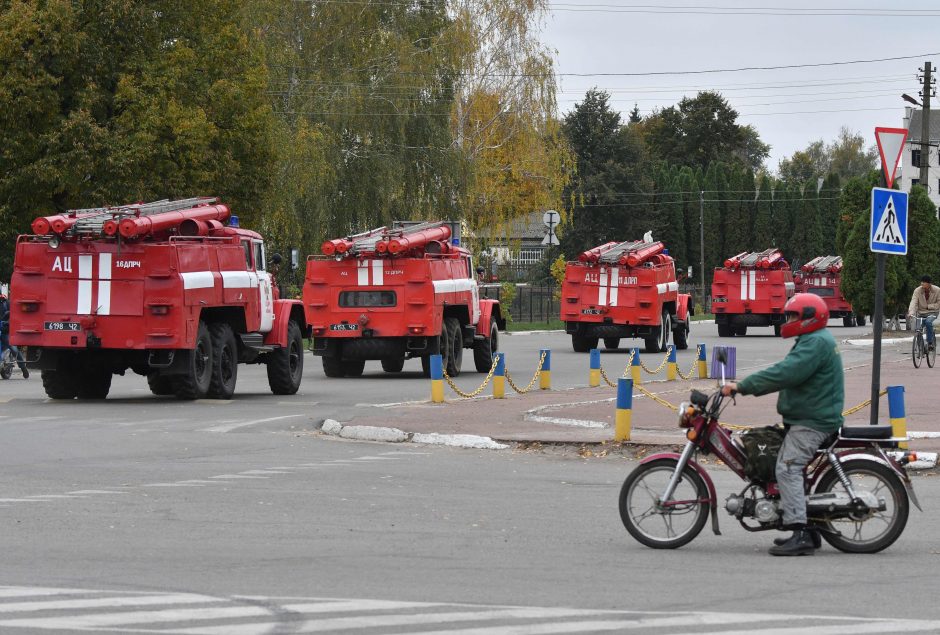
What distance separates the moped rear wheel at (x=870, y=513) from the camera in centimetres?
1026

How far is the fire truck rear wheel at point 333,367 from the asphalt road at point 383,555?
14.0 m

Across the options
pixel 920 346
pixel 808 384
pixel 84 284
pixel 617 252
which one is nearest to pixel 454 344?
pixel 920 346

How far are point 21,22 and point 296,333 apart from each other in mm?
12922

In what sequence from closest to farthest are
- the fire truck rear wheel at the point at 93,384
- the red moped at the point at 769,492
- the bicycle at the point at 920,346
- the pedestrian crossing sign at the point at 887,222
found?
1. the red moped at the point at 769,492
2. the pedestrian crossing sign at the point at 887,222
3. the fire truck rear wheel at the point at 93,384
4. the bicycle at the point at 920,346

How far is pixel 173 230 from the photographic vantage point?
23.9 m

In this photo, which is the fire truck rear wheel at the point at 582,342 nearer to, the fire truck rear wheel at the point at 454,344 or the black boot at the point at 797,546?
the fire truck rear wheel at the point at 454,344

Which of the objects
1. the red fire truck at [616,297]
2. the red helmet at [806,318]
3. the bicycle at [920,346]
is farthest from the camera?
the red fire truck at [616,297]

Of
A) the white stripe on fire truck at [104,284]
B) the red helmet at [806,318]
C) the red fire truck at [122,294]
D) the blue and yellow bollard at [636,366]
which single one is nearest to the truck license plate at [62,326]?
the red fire truck at [122,294]

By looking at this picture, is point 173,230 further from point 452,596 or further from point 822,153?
point 822,153

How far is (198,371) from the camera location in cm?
2411

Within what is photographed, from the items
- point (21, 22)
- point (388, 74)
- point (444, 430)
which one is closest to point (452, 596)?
point (444, 430)

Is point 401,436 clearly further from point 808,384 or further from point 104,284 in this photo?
point 808,384

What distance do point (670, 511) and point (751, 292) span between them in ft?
150

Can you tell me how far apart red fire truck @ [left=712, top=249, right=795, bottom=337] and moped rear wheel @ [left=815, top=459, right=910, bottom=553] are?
4524 centimetres
